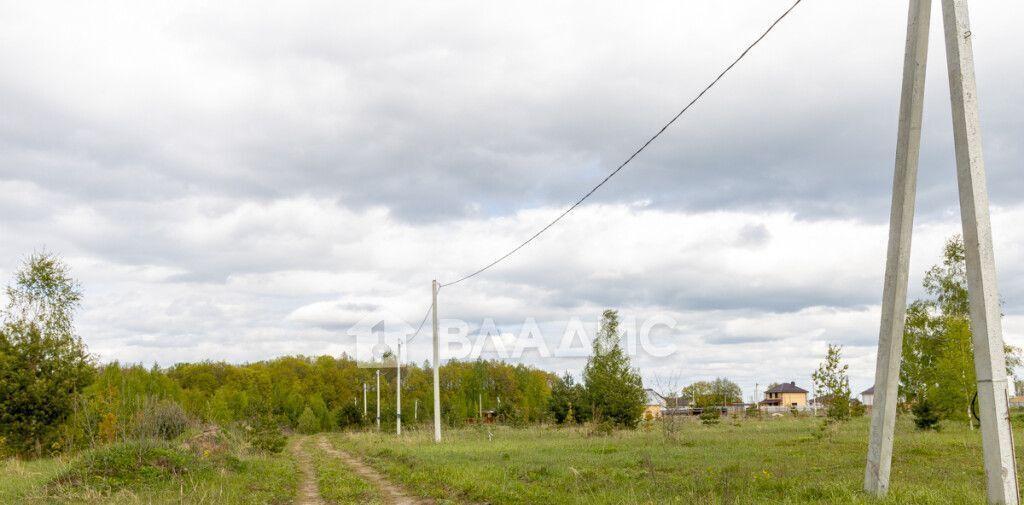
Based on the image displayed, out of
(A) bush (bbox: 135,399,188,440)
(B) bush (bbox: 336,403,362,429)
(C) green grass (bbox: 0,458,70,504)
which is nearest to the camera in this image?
(C) green grass (bbox: 0,458,70,504)

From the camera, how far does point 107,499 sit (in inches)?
505

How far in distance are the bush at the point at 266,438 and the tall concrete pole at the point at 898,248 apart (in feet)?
66.2

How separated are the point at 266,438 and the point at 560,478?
14.9 metres

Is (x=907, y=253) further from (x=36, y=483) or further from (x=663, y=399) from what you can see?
(x=663, y=399)

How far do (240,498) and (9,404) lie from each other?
15.9 metres

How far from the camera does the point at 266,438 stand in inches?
1003

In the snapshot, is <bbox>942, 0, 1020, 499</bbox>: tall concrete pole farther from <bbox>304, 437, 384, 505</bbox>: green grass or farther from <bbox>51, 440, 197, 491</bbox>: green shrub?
<bbox>51, 440, 197, 491</bbox>: green shrub

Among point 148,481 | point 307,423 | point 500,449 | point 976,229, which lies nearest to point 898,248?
point 976,229

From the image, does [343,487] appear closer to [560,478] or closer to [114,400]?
[560,478]

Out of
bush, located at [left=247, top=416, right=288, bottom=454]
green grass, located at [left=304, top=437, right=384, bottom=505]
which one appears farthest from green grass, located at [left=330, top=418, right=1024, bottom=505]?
bush, located at [left=247, top=416, right=288, bottom=454]

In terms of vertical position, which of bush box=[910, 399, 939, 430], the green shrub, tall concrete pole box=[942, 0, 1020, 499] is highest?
tall concrete pole box=[942, 0, 1020, 499]

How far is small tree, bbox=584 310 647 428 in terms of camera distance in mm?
36031

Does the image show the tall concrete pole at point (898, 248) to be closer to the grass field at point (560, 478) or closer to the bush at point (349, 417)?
the grass field at point (560, 478)

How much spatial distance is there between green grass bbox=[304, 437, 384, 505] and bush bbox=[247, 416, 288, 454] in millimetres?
5593
